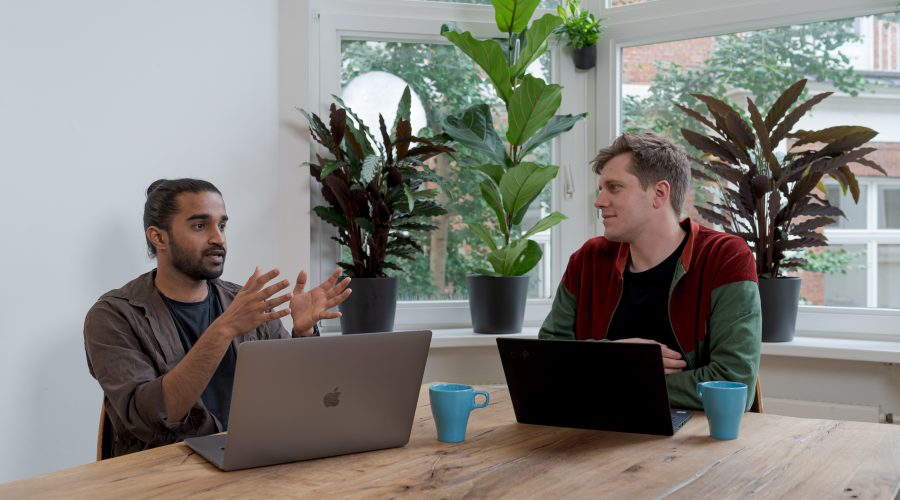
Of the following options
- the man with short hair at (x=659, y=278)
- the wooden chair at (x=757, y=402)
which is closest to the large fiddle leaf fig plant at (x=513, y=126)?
the man with short hair at (x=659, y=278)

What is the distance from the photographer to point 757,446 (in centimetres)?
140

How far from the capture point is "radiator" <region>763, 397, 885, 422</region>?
278 cm

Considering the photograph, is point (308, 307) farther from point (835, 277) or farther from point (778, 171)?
point (835, 277)

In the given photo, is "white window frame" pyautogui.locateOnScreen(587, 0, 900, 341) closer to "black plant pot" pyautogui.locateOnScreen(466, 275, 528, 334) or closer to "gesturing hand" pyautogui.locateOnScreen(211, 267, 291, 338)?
"black plant pot" pyautogui.locateOnScreen(466, 275, 528, 334)

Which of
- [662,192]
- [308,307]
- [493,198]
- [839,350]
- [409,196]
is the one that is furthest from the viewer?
[493,198]

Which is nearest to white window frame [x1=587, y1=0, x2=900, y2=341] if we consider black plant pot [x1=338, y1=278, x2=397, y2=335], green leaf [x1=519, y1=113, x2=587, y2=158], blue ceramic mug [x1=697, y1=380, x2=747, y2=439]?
green leaf [x1=519, y1=113, x2=587, y2=158]

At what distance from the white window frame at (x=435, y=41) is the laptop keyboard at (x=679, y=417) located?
1826 mm

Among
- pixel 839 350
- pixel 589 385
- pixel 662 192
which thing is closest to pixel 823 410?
pixel 839 350

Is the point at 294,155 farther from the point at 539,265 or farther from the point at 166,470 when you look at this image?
the point at 166,470

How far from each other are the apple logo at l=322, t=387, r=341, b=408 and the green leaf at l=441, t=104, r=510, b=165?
1.97 metres

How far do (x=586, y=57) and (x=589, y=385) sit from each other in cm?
226

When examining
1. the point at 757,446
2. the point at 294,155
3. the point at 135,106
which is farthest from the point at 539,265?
the point at 757,446

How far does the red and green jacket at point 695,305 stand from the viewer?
6.07 ft

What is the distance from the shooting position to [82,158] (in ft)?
7.06
